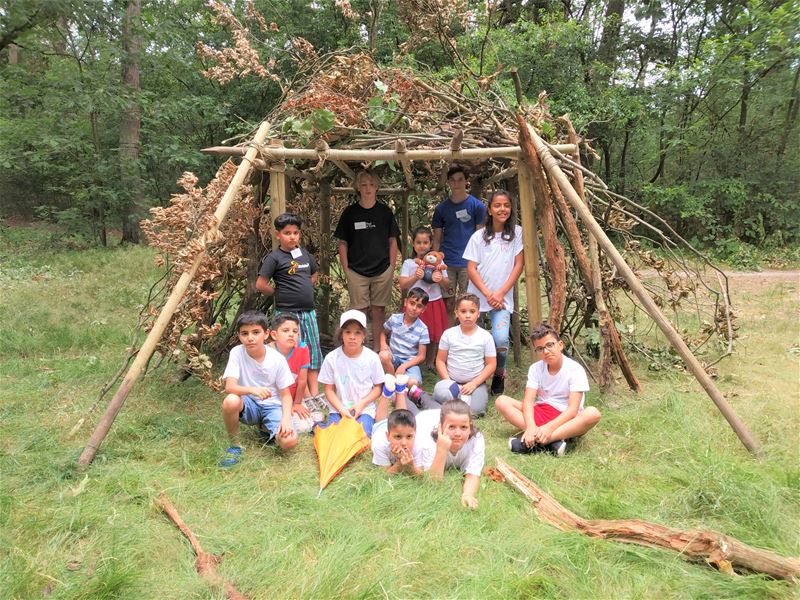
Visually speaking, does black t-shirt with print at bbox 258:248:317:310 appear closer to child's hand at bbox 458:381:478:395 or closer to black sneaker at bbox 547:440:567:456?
child's hand at bbox 458:381:478:395

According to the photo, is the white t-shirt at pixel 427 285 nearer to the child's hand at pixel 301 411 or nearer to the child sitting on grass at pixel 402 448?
the child's hand at pixel 301 411

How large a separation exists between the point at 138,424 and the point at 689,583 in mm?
3380

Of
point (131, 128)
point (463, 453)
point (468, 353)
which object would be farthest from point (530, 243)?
point (131, 128)

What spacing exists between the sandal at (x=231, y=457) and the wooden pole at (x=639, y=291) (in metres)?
2.81

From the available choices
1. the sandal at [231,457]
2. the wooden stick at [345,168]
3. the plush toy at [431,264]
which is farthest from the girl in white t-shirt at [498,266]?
the sandal at [231,457]

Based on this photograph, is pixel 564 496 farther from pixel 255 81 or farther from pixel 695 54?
pixel 695 54

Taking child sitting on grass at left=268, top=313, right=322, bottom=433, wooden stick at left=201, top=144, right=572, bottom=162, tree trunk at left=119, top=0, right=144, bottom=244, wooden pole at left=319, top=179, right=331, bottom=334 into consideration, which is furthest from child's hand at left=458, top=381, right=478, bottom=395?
tree trunk at left=119, top=0, right=144, bottom=244

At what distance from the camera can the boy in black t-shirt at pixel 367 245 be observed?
203 inches

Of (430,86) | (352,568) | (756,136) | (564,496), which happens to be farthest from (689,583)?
(756,136)

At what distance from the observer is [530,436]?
335 centimetres

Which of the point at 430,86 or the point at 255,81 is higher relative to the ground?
the point at 255,81

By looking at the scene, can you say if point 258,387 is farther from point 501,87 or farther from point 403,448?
point 501,87

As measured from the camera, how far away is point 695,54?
49.2ft

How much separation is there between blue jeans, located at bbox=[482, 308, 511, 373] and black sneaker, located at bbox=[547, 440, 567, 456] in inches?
46.3
